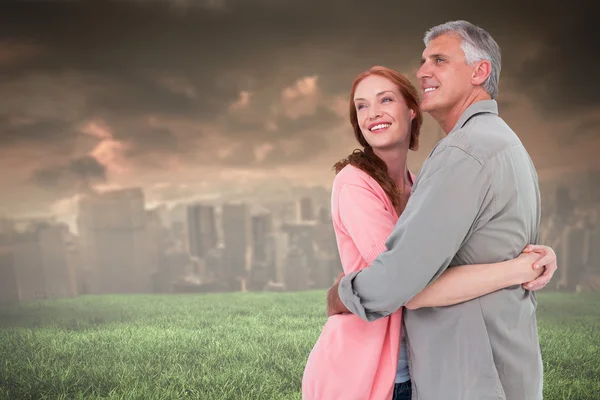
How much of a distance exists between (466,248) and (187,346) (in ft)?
13.7

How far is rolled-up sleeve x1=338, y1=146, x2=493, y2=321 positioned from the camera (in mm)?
1099

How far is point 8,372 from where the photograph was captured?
178 inches

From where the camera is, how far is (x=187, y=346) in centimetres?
491

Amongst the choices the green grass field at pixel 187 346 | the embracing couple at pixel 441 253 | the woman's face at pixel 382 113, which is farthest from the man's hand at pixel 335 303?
the green grass field at pixel 187 346

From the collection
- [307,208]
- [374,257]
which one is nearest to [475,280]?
[374,257]

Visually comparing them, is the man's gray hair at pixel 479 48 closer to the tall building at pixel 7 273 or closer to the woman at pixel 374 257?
the woman at pixel 374 257

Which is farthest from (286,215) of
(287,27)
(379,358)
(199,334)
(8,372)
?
(379,358)

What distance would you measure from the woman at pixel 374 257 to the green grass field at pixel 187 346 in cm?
279

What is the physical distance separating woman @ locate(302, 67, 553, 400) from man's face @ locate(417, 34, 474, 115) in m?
0.15

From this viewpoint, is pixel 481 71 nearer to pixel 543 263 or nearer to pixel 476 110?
pixel 476 110

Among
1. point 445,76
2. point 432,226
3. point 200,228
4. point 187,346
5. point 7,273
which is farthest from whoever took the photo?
point 200,228

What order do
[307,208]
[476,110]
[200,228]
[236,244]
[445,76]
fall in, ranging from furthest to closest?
[236,244] < [307,208] < [200,228] < [445,76] < [476,110]

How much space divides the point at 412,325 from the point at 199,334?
423 centimetres

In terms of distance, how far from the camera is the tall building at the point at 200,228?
8.24 meters
